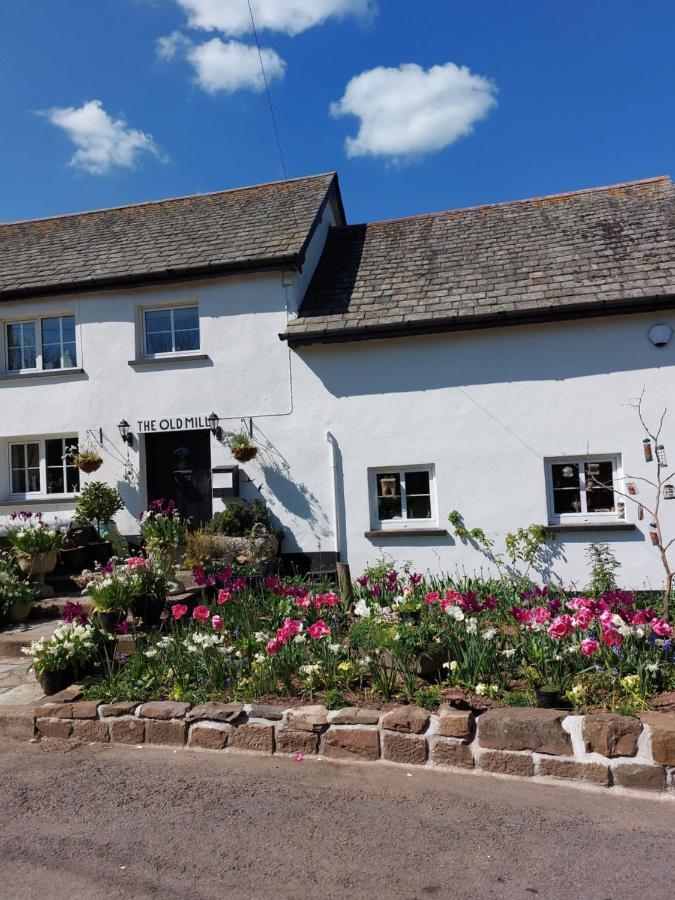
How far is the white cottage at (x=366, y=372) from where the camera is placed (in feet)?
32.6

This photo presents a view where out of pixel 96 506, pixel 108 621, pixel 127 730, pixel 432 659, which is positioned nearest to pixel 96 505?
pixel 96 506

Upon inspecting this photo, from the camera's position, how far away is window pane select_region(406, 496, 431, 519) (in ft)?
35.0

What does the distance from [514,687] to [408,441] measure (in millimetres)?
5527

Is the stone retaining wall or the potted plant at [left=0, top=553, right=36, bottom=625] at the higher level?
the potted plant at [left=0, top=553, right=36, bottom=625]

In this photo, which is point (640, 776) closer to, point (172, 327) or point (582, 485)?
point (582, 485)

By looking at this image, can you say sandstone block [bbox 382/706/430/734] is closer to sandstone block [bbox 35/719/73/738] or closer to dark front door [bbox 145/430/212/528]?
sandstone block [bbox 35/719/73/738]

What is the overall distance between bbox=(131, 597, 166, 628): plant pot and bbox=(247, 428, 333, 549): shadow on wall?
3.47m

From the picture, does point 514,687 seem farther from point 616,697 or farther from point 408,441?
point 408,441

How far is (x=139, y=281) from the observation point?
11.6m

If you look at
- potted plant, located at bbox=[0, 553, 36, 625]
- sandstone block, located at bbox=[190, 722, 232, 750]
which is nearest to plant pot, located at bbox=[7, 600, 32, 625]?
potted plant, located at bbox=[0, 553, 36, 625]

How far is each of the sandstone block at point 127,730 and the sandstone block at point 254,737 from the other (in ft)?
2.62

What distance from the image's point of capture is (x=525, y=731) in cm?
459

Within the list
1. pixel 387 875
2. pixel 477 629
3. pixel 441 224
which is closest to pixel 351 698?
pixel 477 629

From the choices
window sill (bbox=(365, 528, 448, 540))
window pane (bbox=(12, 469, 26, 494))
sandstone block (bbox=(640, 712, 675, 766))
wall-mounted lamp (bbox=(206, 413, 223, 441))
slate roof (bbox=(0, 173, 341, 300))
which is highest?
slate roof (bbox=(0, 173, 341, 300))
